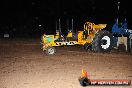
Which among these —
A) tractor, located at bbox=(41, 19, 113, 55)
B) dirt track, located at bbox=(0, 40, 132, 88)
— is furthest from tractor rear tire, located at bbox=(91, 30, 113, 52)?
dirt track, located at bbox=(0, 40, 132, 88)

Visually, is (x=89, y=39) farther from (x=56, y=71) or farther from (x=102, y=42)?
(x=56, y=71)

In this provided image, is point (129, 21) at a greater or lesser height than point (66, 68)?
greater

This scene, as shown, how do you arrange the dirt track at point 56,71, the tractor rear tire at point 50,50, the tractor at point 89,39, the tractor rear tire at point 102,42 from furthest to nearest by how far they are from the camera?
1. the tractor rear tire at point 102,42
2. the tractor at point 89,39
3. the tractor rear tire at point 50,50
4. the dirt track at point 56,71

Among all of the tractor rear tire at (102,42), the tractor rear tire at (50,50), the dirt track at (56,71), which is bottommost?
the dirt track at (56,71)

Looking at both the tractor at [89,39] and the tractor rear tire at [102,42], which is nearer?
the tractor at [89,39]

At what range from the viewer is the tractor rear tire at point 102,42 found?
63.8 feet

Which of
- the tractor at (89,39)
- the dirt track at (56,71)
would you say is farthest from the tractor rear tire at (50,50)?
the dirt track at (56,71)

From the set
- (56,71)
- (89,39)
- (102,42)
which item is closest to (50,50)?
(89,39)

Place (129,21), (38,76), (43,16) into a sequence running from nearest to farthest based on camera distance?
(38,76) → (129,21) → (43,16)

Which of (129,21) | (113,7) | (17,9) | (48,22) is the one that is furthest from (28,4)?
(129,21)

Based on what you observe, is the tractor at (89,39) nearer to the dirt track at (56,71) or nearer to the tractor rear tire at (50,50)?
the tractor rear tire at (50,50)

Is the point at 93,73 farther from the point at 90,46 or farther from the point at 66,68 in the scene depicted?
the point at 90,46

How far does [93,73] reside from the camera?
12695 mm

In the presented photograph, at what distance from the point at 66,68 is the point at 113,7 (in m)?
40.4
